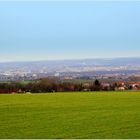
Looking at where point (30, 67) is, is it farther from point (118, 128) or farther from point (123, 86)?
point (118, 128)

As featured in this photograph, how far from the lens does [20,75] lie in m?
87.0

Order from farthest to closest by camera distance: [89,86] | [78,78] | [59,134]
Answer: [78,78] → [89,86] → [59,134]

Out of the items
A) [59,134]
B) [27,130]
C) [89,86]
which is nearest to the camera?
[59,134]

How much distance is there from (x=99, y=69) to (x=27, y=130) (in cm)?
7041

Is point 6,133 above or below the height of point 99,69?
below

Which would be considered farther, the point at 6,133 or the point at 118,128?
the point at 118,128

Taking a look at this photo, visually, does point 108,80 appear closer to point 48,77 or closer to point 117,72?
point 117,72

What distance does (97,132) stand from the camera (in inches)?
746

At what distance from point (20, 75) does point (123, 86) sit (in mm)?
20058

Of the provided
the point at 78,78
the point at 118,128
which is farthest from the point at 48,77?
the point at 118,128

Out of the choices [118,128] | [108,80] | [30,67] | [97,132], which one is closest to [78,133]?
[97,132]

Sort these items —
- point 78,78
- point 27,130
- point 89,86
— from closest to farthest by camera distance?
point 27,130 < point 89,86 < point 78,78

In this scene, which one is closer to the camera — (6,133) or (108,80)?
(6,133)

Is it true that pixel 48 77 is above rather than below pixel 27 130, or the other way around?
above
